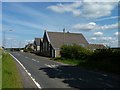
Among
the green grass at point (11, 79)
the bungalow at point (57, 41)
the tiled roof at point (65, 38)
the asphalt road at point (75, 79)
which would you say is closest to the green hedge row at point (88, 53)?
the asphalt road at point (75, 79)

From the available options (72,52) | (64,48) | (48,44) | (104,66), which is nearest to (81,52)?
(72,52)

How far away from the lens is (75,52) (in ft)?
154

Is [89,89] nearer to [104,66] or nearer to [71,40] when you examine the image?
[104,66]

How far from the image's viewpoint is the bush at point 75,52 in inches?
1687

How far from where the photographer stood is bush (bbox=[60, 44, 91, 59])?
42.8 m

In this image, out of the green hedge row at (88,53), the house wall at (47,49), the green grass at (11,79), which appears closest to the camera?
the green grass at (11,79)

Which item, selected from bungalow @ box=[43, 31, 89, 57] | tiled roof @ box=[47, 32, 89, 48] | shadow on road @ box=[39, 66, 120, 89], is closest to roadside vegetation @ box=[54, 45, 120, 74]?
shadow on road @ box=[39, 66, 120, 89]

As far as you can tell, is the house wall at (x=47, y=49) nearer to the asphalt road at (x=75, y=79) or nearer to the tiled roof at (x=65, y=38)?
the tiled roof at (x=65, y=38)

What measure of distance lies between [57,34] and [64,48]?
20596mm

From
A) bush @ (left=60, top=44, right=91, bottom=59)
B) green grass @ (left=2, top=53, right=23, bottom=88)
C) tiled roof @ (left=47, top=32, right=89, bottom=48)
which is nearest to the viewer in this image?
green grass @ (left=2, top=53, right=23, bottom=88)

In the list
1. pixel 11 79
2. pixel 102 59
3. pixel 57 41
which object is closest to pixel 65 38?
pixel 57 41

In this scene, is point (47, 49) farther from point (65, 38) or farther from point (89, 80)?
point (89, 80)

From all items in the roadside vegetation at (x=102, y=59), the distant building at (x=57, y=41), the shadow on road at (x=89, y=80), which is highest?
the distant building at (x=57, y=41)

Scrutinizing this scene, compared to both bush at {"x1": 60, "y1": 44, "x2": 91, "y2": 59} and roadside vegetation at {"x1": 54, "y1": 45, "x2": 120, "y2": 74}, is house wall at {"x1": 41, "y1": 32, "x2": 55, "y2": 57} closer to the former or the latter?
bush at {"x1": 60, "y1": 44, "x2": 91, "y2": 59}
